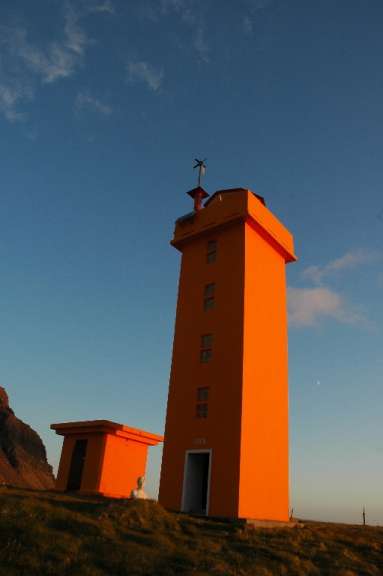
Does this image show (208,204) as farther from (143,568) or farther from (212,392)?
(143,568)

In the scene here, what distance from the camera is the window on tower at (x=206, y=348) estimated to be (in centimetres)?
2800

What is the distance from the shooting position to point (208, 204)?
112ft

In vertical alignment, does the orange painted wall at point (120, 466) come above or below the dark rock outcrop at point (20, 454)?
below

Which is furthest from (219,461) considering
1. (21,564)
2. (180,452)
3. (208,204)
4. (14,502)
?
(208,204)

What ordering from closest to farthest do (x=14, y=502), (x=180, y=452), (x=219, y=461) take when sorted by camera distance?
1. (x=14, y=502)
2. (x=219, y=461)
3. (x=180, y=452)

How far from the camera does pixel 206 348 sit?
2825 cm

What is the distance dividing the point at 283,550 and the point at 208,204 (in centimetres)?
2239

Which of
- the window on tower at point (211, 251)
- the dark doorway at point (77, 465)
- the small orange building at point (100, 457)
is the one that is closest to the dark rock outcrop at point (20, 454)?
the small orange building at point (100, 457)

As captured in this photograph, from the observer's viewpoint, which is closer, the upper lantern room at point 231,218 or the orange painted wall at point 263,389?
the orange painted wall at point 263,389

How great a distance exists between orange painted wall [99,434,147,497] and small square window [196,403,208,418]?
8.06 m

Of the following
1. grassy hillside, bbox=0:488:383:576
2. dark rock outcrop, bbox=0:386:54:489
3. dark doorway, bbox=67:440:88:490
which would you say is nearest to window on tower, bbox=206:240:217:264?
dark doorway, bbox=67:440:88:490

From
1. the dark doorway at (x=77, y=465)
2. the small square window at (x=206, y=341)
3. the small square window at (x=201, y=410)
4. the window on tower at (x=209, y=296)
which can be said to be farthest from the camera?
the dark doorway at (x=77, y=465)

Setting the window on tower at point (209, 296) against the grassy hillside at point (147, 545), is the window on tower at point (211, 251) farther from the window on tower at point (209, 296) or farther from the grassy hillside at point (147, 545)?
the grassy hillside at point (147, 545)

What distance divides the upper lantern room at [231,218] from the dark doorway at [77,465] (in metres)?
15.2
